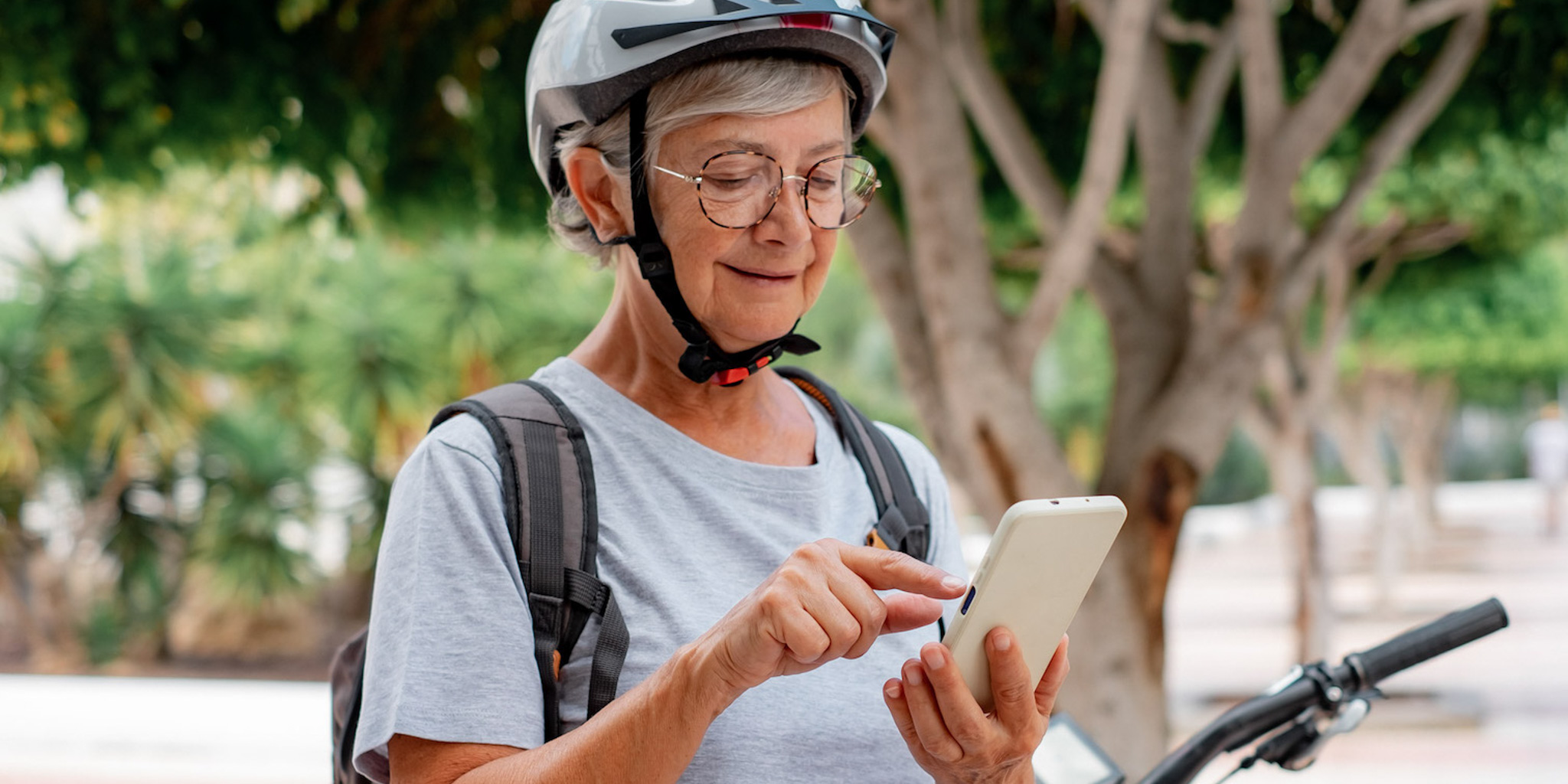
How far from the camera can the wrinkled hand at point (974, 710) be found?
1.25 meters

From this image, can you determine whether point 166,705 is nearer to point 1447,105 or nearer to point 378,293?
point 378,293

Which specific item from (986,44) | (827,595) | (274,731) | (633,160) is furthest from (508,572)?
(274,731)

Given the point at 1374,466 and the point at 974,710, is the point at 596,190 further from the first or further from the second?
the point at 1374,466

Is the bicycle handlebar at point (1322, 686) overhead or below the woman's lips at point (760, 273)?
below

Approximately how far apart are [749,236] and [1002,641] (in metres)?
0.56

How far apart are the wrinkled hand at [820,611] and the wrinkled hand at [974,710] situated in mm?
72

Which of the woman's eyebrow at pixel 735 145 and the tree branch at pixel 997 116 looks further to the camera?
the tree branch at pixel 997 116

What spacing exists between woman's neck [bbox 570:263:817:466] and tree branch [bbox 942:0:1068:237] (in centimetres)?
284

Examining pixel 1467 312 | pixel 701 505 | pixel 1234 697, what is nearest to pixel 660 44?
pixel 701 505

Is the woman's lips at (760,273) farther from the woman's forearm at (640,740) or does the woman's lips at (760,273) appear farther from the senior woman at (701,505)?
the woman's forearm at (640,740)

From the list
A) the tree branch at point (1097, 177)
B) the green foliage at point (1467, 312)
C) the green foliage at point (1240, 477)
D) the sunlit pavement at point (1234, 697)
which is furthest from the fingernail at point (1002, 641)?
the green foliage at point (1240, 477)

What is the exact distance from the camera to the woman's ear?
5.19ft

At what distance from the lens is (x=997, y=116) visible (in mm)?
4398

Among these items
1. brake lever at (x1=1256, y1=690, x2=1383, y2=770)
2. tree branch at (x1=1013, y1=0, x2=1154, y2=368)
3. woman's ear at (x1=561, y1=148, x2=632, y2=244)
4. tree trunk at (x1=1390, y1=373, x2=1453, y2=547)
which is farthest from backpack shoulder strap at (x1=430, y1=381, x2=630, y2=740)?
tree trunk at (x1=1390, y1=373, x2=1453, y2=547)
